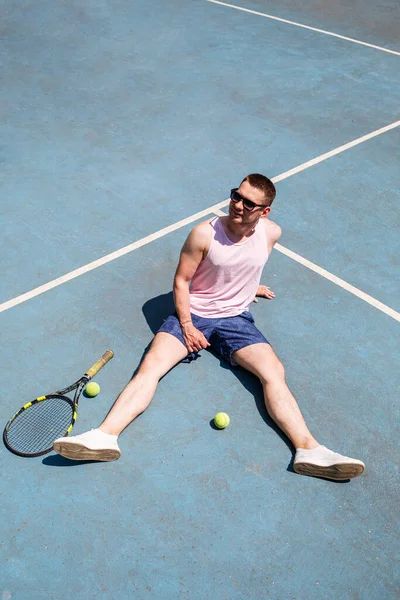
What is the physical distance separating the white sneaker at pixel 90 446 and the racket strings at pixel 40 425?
205 millimetres

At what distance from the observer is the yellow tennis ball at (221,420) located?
5.03 meters

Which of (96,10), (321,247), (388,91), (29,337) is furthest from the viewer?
(96,10)

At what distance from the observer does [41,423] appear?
4891 mm

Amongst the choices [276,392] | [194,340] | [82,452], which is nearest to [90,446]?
[82,452]

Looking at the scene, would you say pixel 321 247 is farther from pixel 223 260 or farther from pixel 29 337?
pixel 29 337

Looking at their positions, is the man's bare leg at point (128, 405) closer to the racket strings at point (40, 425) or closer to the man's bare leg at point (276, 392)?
the racket strings at point (40, 425)

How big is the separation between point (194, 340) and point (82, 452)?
1.31 metres

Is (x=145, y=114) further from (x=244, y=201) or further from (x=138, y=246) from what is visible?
(x=244, y=201)

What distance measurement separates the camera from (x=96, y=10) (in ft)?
41.5

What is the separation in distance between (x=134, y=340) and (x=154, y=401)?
0.74m

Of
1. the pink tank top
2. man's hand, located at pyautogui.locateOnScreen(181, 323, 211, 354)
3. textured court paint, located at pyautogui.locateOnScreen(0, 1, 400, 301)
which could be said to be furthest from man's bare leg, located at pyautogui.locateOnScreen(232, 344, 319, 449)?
textured court paint, located at pyautogui.locateOnScreen(0, 1, 400, 301)

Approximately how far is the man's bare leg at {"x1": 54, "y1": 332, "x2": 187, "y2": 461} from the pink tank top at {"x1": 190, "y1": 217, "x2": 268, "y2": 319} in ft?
1.45

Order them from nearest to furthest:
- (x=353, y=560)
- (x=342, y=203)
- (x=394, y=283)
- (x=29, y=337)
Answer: (x=353, y=560) → (x=29, y=337) → (x=394, y=283) → (x=342, y=203)

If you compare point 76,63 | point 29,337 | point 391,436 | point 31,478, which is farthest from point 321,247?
point 76,63
